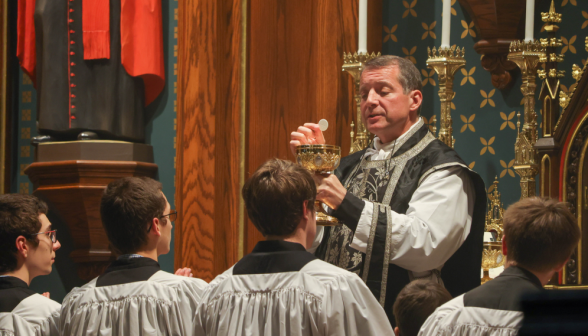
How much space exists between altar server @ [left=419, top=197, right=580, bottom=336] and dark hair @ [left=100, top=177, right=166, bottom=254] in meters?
0.97

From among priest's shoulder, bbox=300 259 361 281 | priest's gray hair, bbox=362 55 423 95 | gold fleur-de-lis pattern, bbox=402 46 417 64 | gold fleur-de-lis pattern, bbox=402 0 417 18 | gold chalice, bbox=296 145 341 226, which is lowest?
priest's shoulder, bbox=300 259 361 281

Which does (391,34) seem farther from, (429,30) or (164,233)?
(164,233)

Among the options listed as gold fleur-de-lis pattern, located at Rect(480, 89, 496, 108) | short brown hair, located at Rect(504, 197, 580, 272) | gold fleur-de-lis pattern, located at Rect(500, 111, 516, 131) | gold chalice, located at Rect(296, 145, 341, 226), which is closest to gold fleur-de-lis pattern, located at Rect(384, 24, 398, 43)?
gold fleur-de-lis pattern, located at Rect(480, 89, 496, 108)

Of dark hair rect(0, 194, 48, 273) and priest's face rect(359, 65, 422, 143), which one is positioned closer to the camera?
dark hair rect(0, 194, 48, 273)

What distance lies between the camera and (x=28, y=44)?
13.5ft

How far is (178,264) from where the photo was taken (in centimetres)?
385

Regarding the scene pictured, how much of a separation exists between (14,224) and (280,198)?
1.14 m

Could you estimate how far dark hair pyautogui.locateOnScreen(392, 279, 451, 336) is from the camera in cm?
183

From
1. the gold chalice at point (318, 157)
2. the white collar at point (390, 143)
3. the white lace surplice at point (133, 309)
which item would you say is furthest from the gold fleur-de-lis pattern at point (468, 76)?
the white lace surplice at point (133, 309)

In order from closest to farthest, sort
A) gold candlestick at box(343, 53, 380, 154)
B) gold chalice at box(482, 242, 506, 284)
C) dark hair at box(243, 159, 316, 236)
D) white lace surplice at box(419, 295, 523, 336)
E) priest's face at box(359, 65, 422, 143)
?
white lace surplice at box(419, 295, 523, 336)
dark hair at box(243, 159, 316, 236)
priest's face at box(359, 65, 422, 143)
gold chalice at box(482, 242, 506, 284)
gold candlestick at box(343, 53, 380, 154)

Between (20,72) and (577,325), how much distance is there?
4.61 metres

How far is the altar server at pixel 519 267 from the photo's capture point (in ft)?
5.18

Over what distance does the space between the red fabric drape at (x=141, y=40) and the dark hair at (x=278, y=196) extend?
2351 mm

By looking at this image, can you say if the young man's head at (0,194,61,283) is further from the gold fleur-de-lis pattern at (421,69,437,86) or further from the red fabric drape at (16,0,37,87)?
the gold fleur-de-lis pattern at (421,69,437,86)
